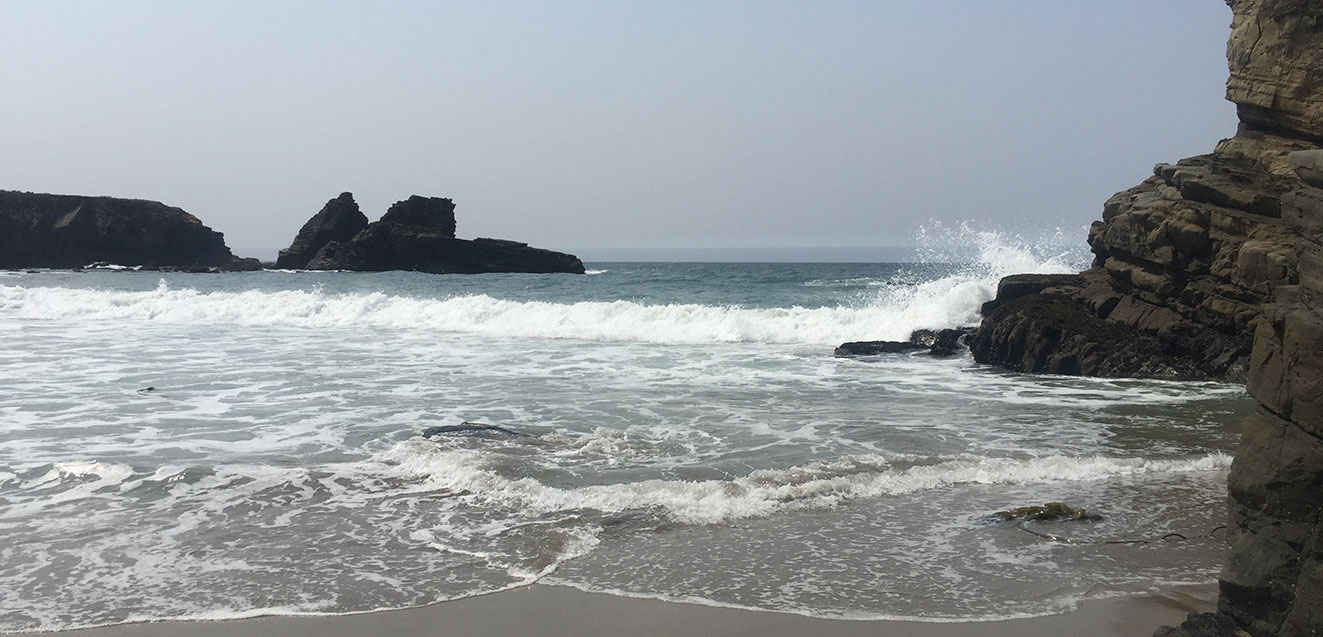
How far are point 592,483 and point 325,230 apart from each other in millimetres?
63379

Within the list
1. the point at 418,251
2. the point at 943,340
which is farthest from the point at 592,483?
the point at 418,251

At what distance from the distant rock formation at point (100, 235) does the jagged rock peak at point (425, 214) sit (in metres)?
11.3

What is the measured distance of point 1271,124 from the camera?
14.5m

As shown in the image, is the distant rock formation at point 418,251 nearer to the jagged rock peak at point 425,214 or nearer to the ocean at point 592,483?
the jagged rock peak at point 425,214

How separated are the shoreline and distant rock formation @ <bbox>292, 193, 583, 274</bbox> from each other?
58623 mm

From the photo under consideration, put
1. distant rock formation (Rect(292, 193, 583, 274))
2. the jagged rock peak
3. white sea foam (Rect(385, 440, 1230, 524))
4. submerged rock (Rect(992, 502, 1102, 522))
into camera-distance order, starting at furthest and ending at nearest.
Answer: the jagged rock peak → distant rock formation (Rect(292, 193, 583, 274)) → white sea foam (Rect(385, 440, 1230, 524)) → submerged rock (Rect(992, 502, 1102, 522))

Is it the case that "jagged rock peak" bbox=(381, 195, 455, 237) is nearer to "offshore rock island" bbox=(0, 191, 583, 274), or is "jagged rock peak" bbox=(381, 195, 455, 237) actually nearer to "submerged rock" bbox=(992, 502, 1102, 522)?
"offshore rock island" bbox=(0, 191, 583, 274)

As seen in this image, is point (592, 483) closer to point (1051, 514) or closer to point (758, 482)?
point (758, 482)

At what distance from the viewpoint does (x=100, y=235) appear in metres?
68.1

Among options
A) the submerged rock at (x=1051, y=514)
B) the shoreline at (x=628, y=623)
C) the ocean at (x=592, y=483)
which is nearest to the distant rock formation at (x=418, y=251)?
the ocean at (x=592, y=483)

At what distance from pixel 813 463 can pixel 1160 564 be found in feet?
10.2

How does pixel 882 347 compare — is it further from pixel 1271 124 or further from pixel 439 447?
pixel 439 447

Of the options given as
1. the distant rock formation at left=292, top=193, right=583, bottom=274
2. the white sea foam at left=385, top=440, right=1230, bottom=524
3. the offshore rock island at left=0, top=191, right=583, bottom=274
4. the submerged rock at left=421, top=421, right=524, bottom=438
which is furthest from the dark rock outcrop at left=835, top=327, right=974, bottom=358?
the offshore rock island at left=0, top=191, right=583, bottom=274

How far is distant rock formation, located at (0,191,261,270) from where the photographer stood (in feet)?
219
